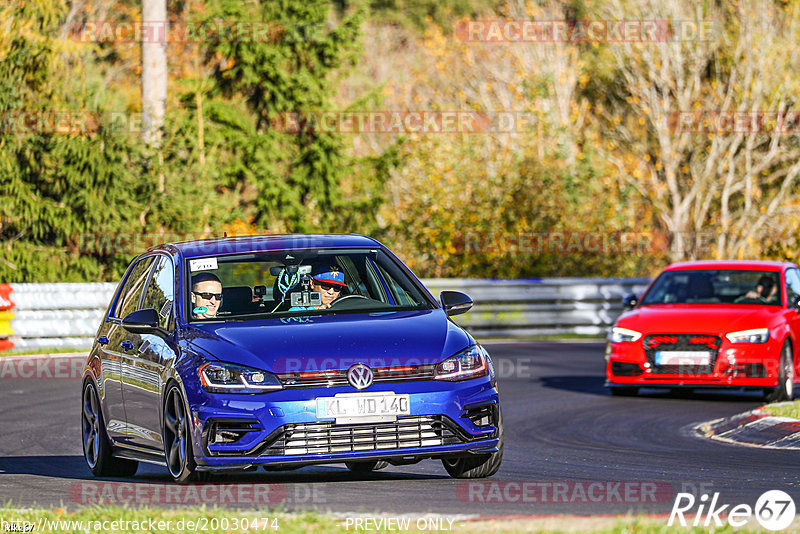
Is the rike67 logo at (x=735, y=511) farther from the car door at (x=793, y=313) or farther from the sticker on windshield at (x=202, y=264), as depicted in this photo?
the car door at (x=793, y=313)

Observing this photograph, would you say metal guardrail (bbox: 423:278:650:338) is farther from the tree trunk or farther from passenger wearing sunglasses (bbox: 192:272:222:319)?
passenger wearing sunglasses (bbox: 192:272:222:319)

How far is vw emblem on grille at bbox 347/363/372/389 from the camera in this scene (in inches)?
341

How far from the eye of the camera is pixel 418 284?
998cm

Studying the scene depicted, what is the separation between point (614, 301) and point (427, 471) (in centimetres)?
1867

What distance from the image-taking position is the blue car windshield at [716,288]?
1791 cm

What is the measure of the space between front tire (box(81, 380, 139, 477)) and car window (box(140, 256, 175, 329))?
848 millimetres

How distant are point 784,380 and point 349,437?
931cm

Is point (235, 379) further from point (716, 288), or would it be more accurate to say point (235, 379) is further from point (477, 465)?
point (716, 288)

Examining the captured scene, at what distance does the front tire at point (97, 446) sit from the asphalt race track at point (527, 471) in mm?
101

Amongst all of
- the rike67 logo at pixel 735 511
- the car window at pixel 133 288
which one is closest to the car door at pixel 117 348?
the car window at pixel 133 288

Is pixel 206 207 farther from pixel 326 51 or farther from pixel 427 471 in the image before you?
pixel 427 471

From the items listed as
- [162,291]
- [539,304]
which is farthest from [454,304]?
[539,304]

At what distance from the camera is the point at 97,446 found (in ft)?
35.4

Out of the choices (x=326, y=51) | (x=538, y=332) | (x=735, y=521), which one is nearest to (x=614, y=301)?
(x=538, y=332)
